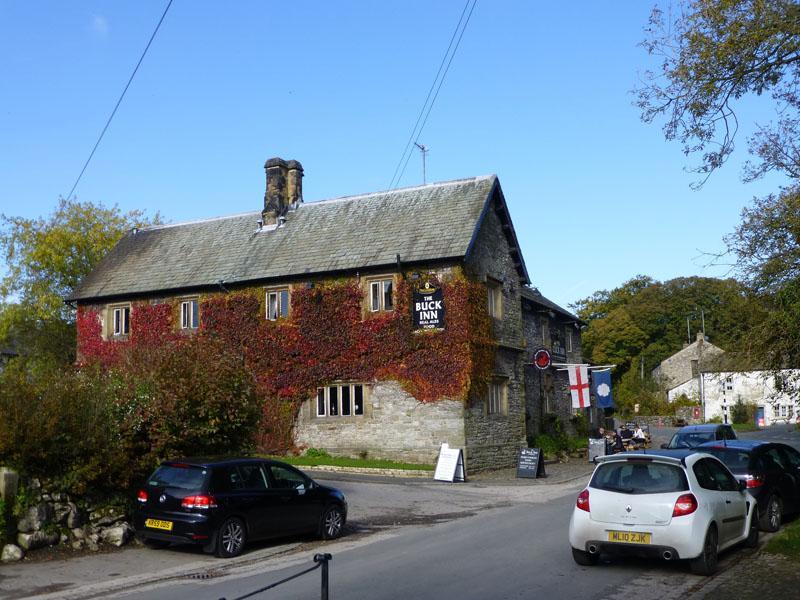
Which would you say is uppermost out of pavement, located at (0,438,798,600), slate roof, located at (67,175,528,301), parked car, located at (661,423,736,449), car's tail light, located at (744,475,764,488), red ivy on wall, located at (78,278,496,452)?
slate roof, located at (67,175,528,301)

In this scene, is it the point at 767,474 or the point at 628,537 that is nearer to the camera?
the point at 628,537

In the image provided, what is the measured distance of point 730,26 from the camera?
1039 cm

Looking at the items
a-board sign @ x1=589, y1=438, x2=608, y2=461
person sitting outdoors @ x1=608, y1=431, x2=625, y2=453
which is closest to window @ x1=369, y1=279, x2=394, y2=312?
a-board sign @ x1=589, y1=438, x2=608, y2=461

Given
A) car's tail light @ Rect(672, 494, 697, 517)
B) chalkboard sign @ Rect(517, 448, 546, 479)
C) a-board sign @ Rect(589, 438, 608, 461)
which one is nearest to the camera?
car's tail light @ Rect(672, 494, 697, 517)

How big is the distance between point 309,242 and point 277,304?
9.31 feet

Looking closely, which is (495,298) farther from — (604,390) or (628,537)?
(628,537)

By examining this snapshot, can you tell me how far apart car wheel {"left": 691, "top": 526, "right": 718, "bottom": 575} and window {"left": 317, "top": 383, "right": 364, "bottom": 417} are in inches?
734

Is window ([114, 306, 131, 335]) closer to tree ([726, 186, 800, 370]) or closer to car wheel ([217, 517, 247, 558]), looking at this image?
car wheel ([217, 517, 247, 558])

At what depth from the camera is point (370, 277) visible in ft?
93.4

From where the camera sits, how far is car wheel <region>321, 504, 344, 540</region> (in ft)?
46.9

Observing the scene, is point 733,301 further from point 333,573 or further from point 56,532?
point 56,532

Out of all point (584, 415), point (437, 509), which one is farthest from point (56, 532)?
point (584, 415)

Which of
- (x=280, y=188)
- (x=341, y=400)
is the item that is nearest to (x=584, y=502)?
(x=341, y=400)

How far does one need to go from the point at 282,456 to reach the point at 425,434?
5.58 m
